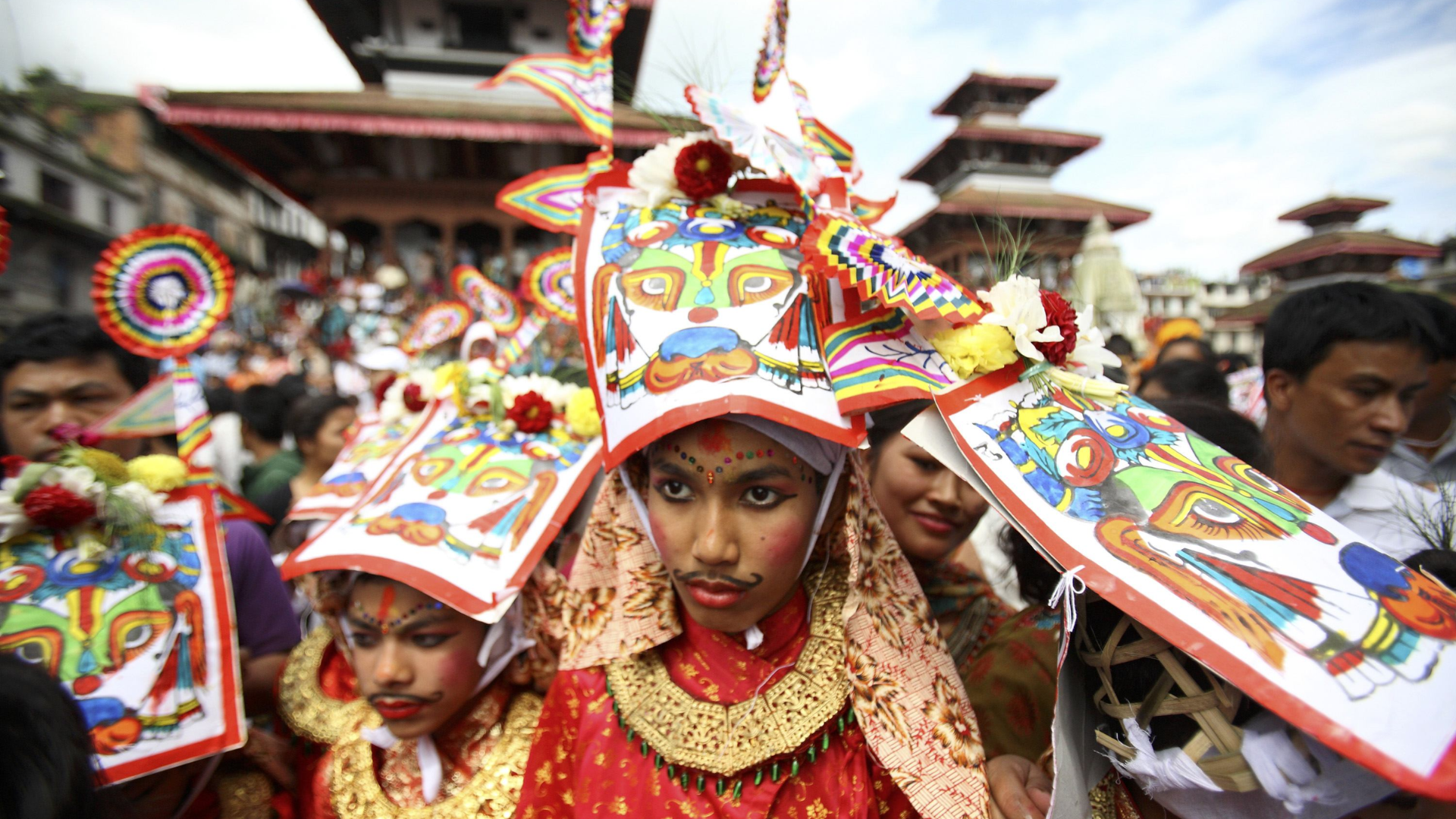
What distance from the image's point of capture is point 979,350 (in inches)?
51.6

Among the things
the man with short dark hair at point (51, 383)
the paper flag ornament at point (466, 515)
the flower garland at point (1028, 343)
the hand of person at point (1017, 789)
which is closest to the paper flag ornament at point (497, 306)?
the paper flag ornament at point (466, 515)

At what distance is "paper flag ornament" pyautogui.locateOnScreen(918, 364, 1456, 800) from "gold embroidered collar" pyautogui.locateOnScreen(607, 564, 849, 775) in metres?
0.59

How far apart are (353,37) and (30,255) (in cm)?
919

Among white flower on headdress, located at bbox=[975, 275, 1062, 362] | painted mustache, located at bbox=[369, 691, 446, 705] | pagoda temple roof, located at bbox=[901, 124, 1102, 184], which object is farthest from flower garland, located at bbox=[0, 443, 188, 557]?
pagoda temple roof, located at bbox=[901, 124, 1102, 184]

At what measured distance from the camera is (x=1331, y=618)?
967 mm

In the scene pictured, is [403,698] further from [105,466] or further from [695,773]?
[105,466]

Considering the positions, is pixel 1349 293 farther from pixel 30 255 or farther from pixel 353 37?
pixel 30 255

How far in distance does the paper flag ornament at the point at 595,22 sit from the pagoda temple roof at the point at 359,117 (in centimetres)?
1040

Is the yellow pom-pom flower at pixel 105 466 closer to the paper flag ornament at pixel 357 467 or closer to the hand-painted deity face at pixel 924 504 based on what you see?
the paper flag ornament at pixel 357 467

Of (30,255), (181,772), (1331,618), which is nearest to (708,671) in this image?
(1331,618)

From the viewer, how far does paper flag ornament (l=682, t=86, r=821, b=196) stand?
1534 millimetres

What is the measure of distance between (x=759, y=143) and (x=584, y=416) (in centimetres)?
115

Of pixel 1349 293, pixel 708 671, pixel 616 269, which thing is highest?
pixel 616 269

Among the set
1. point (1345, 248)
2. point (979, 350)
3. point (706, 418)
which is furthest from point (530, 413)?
point (1345, 248)
